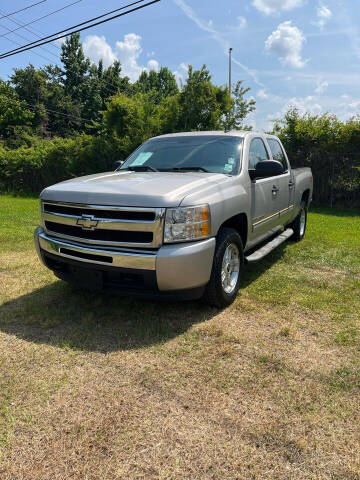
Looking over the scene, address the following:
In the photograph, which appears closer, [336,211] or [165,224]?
[165,224]

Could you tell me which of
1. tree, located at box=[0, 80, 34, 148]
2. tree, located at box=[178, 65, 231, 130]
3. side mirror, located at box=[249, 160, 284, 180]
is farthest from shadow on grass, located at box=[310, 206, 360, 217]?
tree, located at box=[0, 80, 34, 148]

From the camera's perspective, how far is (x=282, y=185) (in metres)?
5.33

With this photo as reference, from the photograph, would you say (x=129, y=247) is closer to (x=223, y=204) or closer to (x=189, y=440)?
(x=223, y=204)

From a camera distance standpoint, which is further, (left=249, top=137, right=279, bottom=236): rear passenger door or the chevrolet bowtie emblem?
(left=249, top=137, right=279, bottom=236): rear passenger door

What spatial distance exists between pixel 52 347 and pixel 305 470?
2089 mm

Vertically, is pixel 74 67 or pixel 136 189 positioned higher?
pixel 74 67

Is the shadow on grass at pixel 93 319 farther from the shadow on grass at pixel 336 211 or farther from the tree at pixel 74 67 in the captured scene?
the tree at pixel 74 67

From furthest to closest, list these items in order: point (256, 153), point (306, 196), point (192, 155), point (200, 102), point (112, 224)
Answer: point (200, 102)
point (306, 196)
point (256, 153)
point (192, 155)
point (112, 224)

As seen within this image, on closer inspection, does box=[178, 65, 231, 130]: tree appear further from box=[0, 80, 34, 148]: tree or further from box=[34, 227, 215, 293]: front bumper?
box=[0, 80, 34, 148]: tree

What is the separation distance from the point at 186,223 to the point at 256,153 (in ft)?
7.26

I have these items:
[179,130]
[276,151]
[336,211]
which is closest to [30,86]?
[179,130]

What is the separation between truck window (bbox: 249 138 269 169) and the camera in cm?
449

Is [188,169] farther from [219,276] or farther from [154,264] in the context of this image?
[154,264]

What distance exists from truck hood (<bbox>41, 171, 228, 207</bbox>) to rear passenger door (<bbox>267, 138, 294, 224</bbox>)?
178cm
